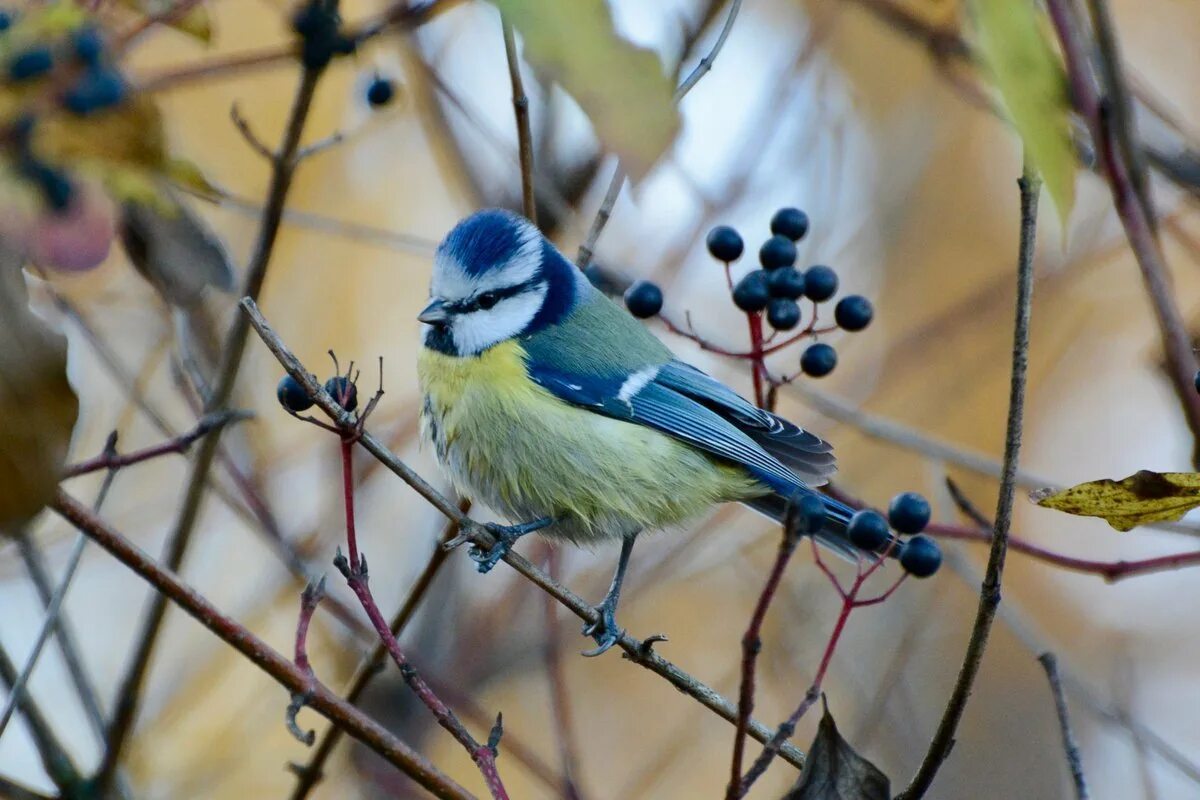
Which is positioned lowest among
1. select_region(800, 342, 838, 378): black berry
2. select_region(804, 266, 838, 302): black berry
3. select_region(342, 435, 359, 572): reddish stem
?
select_region(342, 435, 359, 572): reddish stem

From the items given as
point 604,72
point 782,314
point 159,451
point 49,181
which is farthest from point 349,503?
point 782,314

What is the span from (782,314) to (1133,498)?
2.44ft

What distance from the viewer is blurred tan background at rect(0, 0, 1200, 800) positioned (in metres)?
2.58

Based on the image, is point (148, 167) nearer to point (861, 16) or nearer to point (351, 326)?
point (351, 326)

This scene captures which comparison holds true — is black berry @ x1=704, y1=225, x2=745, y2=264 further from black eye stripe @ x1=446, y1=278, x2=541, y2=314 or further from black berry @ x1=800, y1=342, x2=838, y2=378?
black eye stripe @ x1=446, y1=278, x2=541, y2=314

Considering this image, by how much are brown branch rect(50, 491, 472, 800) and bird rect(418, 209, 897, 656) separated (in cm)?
73

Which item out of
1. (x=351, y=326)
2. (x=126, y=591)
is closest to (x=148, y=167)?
(x=351, y=326)

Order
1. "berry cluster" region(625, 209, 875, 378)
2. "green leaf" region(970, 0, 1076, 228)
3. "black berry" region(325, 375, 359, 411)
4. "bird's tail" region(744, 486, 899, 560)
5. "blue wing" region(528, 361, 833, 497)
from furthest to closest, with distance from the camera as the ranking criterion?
1. "blue wing" region(528, 361, 833, 497)
2. "bird's tail" region(744, 486, 899, 560)
3. "berry cluster" region(625, 209, 875, 378)
4. "black berry" region(325, 375, 359, 411)
5. "green leaf" region(970, 0, 1076, 228)

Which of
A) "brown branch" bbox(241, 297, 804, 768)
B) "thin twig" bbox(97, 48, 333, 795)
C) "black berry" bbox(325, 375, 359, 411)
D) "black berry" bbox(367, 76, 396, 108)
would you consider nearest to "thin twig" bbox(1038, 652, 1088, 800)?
"brown branch" bbox(241, 297, 804, 768)

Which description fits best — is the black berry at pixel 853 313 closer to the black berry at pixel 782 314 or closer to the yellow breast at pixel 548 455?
the black berry at pixel 782 314

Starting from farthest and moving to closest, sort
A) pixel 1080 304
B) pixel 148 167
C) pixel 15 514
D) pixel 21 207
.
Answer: pixel 1080 304
pixel 148 167
pixel 21 207
pixel 15 514

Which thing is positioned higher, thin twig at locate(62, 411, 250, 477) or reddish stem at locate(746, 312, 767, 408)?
reddish stem at locate(746, 312, 767, 408)

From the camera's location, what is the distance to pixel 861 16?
13.5 ft

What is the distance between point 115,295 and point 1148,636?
124 inches
